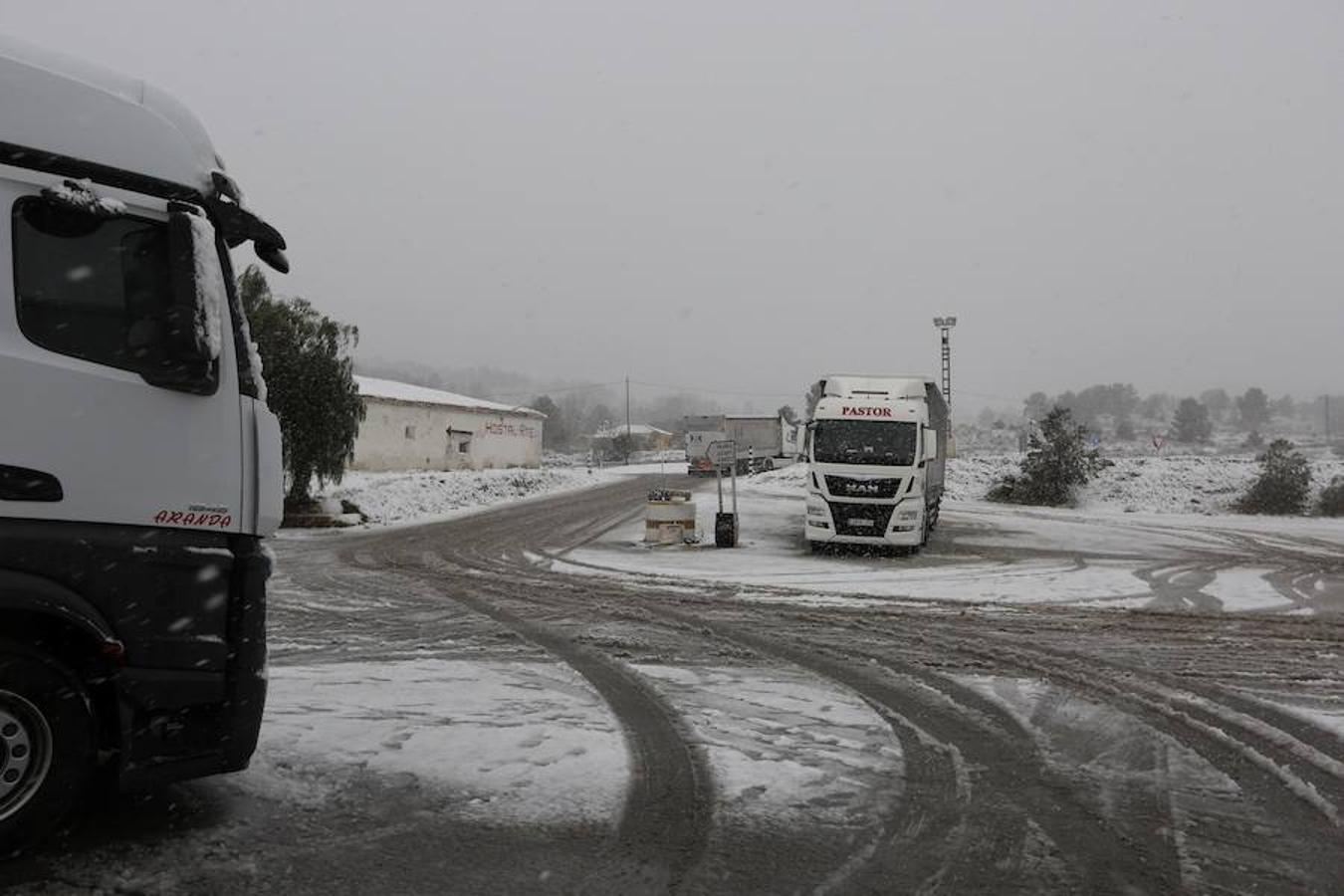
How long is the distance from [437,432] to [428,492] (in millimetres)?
16360

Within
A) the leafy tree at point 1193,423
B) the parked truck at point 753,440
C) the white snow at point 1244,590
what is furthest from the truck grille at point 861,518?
the leafy tree at point 1193,423

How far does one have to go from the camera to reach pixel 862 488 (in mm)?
16016

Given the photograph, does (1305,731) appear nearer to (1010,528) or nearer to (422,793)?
(422,793)

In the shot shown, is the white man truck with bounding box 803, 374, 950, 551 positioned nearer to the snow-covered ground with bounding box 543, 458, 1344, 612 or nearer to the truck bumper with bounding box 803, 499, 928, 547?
the truck bumper with bounding box 803, 499, 928, 547

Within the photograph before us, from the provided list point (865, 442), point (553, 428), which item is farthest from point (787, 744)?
point (553, 428)

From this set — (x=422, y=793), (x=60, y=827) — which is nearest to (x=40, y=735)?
(x=60, y=827)

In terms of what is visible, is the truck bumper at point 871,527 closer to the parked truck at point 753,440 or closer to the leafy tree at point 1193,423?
the parked truck at point 753,440

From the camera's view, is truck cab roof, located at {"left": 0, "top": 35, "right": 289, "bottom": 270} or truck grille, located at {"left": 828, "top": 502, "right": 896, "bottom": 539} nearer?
truck cab roof, located at {"left": 0, "top": 35, "right": 289, "bottom": 270}

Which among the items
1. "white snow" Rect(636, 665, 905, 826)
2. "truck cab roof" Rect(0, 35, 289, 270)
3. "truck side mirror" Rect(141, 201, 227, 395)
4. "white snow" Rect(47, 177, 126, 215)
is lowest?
"white snow" Rect(636, 665, 905, 826)

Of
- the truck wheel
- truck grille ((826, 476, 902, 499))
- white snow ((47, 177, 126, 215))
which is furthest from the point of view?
truck grille ((826, 476, 902, 499))

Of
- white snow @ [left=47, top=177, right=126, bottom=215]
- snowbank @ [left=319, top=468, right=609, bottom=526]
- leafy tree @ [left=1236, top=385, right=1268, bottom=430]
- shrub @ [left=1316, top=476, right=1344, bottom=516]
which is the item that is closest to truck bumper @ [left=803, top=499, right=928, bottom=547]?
snowbank @ [left=319, top=468, right=609, bottom=526]

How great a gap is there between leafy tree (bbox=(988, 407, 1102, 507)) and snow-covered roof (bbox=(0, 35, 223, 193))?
34153mm

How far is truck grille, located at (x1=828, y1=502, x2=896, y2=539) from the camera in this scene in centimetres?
1600

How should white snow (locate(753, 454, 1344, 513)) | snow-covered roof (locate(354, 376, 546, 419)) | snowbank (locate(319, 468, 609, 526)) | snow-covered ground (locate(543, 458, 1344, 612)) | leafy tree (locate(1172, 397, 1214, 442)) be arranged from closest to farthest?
1. snow-covered ground (locate(543, 458, 1344, 612))
2. snowbank (locate(319, 468, 609, 526))
3. white snow (locate(753, 454, 1344, 513))
4. snow-covered roof (locate(354, 376, 546, 419))
5. leafy tree (locate(1172, 397, 1214, 442))
